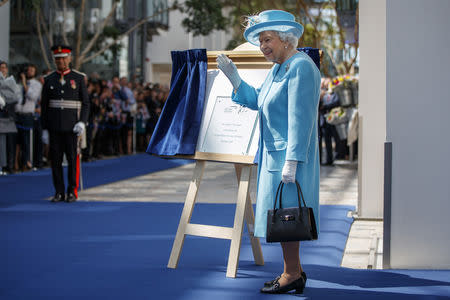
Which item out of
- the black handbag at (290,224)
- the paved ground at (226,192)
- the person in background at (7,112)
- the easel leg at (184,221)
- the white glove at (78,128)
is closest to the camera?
the black handbag at (290,224)

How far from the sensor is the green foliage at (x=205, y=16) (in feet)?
67.8

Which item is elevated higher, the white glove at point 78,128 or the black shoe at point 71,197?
the white glove at point 78,128

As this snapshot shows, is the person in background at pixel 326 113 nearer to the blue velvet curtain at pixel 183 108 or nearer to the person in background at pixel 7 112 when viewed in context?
the person in background at pixel 7 112

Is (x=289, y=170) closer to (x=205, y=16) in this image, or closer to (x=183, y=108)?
(x=183, y=108)

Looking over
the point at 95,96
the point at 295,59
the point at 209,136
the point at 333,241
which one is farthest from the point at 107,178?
the point at 295,59

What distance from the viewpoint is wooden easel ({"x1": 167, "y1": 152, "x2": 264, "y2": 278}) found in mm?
5012

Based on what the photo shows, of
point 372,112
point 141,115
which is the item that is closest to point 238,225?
point 372,112

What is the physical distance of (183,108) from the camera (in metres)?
5.41

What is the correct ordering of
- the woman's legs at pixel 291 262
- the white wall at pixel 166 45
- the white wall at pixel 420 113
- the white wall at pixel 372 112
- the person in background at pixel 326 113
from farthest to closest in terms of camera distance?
the white wall at pixel 166 45
the person in background at pixel 326 113
the white wall at pixel 372 112
the white wall at pixel 420 113
the woman's legs at pixel 291 262

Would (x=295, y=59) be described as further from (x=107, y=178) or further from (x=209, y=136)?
(x=107, y=178)

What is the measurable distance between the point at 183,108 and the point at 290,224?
1515mm

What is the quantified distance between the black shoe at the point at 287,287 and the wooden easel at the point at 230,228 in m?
0.51

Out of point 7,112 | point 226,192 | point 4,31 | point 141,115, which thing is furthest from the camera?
point 141,115

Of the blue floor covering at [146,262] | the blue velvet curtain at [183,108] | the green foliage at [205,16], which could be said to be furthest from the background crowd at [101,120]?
the blue velvet curtain at [183,108]
